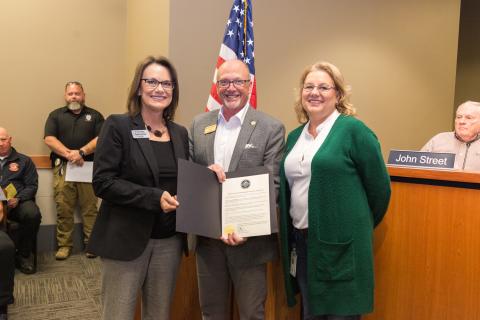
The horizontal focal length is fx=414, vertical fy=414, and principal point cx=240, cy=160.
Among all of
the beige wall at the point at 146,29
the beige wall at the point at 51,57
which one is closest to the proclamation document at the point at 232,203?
the beige wall at the point at 146,29

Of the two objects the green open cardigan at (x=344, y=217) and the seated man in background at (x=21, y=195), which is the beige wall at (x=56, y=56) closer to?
the seated man in background at (x=21, y=195)

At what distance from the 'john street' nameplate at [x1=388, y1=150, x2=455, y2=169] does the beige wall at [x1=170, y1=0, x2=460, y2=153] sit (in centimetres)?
224

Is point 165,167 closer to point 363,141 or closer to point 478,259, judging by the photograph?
point 363,141

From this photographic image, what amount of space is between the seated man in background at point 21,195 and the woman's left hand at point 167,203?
9.67ft

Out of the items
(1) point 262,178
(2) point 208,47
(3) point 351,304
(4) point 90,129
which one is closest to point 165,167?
(1) point 262,178

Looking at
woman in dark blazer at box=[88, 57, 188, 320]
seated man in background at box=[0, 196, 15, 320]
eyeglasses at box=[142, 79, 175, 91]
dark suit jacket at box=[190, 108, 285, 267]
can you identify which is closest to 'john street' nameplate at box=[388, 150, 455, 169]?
dark suit jacket at box=[190, 108, 285, 267]

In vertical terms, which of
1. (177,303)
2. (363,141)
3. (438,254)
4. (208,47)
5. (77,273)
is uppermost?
(208,47)

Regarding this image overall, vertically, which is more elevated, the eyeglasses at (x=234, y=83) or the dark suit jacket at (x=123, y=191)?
the eyeglasses at (x=234, y=83)

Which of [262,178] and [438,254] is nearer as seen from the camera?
[262,178]

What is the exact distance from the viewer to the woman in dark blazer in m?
1.76

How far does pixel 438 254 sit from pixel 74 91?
13.8ft

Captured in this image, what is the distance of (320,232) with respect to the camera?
183cm

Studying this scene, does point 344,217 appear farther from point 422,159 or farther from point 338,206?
point 422,159

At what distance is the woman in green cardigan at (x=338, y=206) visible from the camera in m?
1.81
